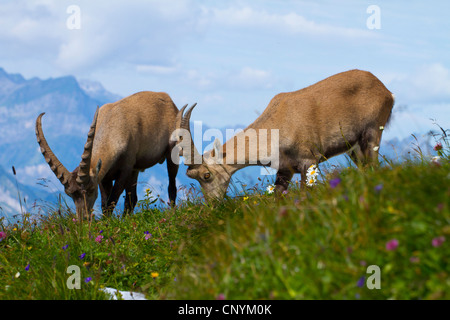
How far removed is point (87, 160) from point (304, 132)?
152 inches

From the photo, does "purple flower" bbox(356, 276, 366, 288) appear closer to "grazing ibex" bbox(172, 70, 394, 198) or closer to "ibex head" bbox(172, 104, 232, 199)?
"grazing ibex" bbox(172, 70, 394, 198)

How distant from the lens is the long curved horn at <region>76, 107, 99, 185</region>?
27.4 ft

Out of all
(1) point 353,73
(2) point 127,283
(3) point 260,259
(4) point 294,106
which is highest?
(1) point 353,73

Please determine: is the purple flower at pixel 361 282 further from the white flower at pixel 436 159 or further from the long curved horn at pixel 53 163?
the long curved horn at pixel 53 163

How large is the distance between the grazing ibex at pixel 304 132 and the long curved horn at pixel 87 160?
1.58 meters

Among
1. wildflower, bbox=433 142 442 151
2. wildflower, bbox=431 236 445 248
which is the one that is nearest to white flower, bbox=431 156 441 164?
wildflower, bbox=433 142 442 151

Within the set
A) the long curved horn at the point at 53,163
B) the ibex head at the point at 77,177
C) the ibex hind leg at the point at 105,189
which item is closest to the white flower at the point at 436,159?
the ibex head at the point at 77,177

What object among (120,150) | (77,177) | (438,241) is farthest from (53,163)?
(438,241)

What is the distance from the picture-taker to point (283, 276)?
129 inches

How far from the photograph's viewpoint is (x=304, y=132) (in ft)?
28.1

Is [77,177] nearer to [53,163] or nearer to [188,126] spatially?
[53,163]

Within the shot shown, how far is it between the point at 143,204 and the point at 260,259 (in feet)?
15.3
